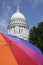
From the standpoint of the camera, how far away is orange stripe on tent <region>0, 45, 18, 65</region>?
5.83 meters

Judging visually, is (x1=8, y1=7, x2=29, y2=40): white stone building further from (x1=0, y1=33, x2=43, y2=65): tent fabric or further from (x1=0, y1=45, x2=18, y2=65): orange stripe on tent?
(x1=0, y1=45, x2=18, y2=65): orange stripe on tent

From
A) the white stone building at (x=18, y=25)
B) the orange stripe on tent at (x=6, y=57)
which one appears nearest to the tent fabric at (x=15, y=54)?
the orange stripe on tent at (x=6, y=57)

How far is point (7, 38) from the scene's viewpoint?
651cm

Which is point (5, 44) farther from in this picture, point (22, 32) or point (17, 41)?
point (22, 32)

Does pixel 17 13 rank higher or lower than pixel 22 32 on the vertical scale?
higher

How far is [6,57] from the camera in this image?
595 centimetres

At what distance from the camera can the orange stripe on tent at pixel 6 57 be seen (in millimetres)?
5827

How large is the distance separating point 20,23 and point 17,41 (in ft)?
261

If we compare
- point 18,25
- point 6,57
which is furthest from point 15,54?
point 18,25

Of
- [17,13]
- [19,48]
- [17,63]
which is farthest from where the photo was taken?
[17,13]

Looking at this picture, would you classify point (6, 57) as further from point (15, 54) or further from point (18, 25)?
point (18, 25)

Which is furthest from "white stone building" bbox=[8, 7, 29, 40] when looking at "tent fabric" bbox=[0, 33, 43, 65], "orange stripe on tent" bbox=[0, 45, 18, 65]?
"orange stripe on tent" bbox=[0, 45, 18, 65]

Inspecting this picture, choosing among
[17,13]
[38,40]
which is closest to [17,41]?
[38,40]

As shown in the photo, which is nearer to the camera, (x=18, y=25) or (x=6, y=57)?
(x=6, y=57)
